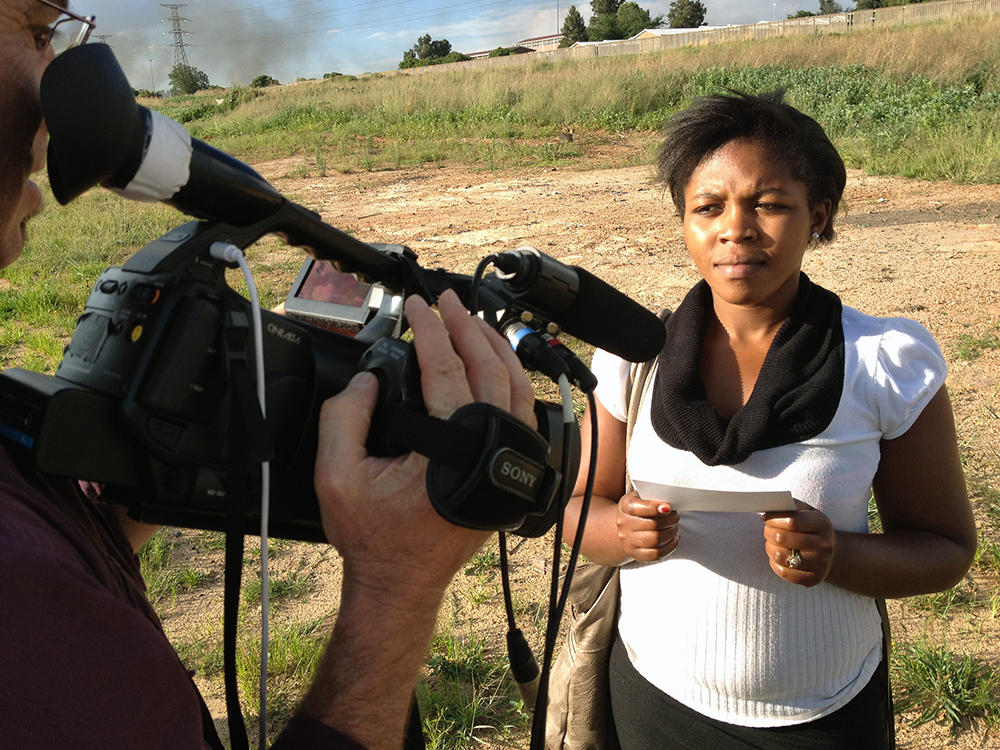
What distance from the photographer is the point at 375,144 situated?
16594 mm

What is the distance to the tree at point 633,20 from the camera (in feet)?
235

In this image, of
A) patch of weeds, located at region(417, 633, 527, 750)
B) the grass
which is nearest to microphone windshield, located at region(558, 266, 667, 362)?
patch of weeds, located at region(417, 633, 527, 750)

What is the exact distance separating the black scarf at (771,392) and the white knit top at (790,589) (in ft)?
0.13

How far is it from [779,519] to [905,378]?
400 mm

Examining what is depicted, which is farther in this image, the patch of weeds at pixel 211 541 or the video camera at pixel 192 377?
the patch of weeds at pixel 211 541

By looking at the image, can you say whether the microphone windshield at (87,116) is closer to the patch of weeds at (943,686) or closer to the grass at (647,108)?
the patch of weeds at (943,686)

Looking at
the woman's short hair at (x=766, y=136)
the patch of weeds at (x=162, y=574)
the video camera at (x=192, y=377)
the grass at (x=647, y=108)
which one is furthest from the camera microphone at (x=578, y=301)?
the grass at (x=647, y=108)

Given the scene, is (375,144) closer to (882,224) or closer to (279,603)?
(882,224)

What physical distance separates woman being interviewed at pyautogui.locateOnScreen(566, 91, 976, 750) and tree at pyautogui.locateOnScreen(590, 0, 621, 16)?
3191 inches

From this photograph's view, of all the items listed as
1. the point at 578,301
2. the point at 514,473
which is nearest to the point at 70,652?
the point at 514,473

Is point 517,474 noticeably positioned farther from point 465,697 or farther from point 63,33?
point 465,697

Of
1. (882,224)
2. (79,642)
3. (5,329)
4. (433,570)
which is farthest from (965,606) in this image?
(5,329)

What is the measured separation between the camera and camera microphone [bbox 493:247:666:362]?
1.19 m

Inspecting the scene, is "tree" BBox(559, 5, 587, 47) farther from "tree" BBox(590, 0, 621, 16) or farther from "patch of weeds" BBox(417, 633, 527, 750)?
"patch of weeds" BBox(417, 633, 527, 750)
